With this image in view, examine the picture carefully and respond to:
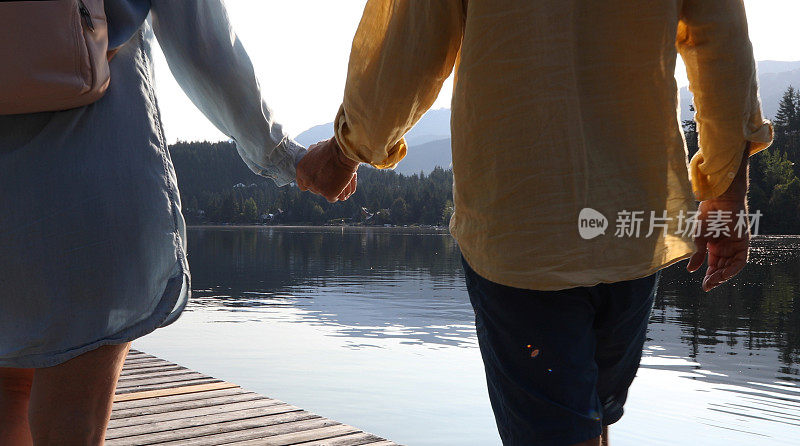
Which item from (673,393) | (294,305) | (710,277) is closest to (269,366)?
(673,393)

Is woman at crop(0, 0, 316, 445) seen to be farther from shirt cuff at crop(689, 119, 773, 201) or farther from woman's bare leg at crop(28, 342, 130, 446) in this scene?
shirt cuff at crop(689, 119, 773, 201)

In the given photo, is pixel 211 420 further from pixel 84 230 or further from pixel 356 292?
pixel 356 292

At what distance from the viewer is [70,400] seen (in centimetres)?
127

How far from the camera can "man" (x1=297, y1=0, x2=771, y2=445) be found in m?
1.29

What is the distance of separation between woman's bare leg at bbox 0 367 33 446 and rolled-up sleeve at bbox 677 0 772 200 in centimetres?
135

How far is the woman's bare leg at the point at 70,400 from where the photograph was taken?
50.0 inches

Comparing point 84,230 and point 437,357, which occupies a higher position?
point 84,230

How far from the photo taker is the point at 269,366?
35.4 ft

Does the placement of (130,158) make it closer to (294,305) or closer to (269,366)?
(269,366)

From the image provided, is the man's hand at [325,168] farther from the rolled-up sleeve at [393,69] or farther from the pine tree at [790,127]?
the pine tree at [790,127]

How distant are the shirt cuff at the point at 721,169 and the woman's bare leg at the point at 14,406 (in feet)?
4.37

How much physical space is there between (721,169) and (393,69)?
0.67 metres

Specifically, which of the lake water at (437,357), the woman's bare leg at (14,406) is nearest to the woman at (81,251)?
the woman's bare leg at (14,406)

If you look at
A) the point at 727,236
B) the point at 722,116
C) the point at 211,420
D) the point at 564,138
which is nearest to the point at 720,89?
the point at 722,116
